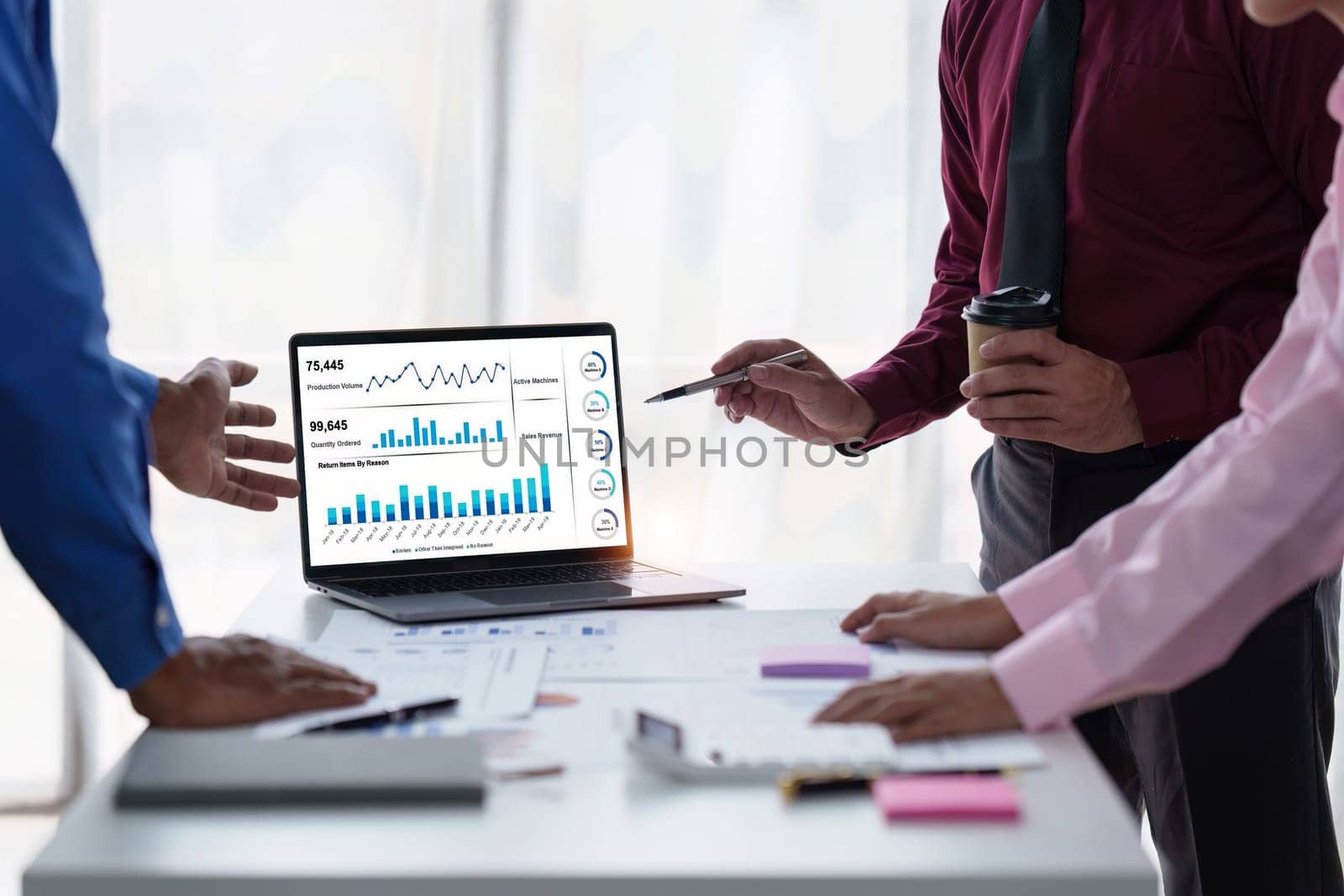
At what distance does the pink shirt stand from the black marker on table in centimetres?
59

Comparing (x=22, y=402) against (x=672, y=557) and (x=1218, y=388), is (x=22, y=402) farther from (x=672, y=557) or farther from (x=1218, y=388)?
(x=672, y=557)

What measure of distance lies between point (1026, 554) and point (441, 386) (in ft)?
2.28

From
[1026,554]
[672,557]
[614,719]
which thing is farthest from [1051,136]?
[672,557]

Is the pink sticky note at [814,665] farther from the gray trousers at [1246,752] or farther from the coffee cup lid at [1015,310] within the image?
the gray trousers at [1246,752]

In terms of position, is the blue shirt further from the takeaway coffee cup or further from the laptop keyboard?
the takeaway coffee cup

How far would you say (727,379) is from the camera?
1521 mm

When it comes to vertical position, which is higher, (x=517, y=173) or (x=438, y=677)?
(x=517, y=173)

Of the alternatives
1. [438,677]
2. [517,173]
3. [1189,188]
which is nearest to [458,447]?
[438,677]

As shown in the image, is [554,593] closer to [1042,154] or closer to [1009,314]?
[1009,314]

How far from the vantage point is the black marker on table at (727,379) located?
1454 mm

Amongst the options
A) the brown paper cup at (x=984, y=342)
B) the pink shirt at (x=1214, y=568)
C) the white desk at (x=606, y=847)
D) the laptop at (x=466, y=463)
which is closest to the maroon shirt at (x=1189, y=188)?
the brown paper cup at (x=984, y=342)

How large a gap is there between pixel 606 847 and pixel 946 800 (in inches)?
8.3

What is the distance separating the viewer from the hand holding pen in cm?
153

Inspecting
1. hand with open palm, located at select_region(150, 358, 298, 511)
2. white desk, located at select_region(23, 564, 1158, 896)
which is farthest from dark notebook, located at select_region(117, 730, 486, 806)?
hand with open palm, located at select_region(150, 358, 298, 511)
